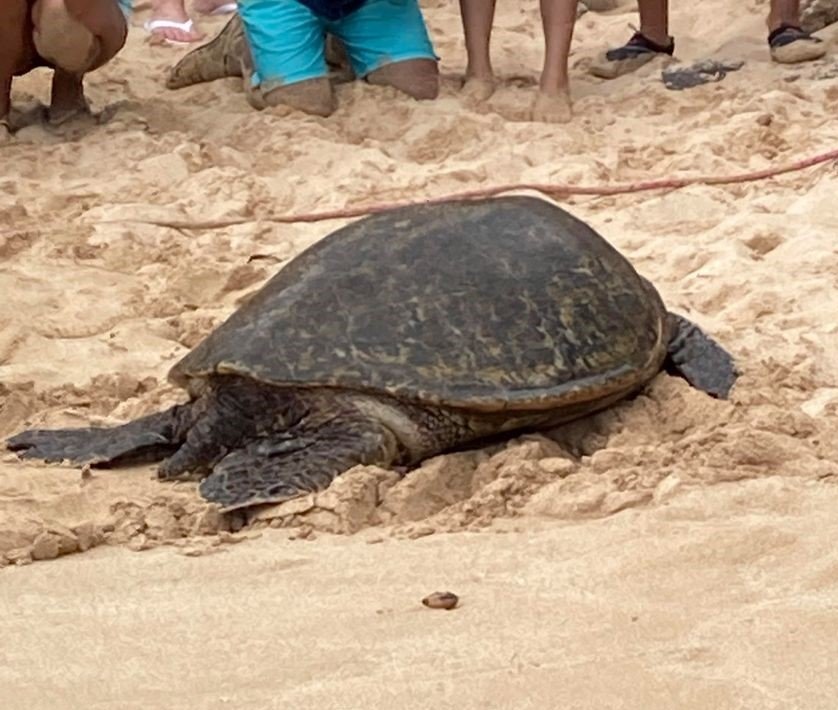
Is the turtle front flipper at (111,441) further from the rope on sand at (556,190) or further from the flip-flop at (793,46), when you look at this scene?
the flip-flop at (793,46)

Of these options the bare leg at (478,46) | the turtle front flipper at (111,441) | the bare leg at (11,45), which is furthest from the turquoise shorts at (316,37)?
the turtle front flipper at (111,441)

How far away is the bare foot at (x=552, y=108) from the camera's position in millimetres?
4562

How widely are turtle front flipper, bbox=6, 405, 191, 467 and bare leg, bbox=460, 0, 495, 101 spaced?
2493 millimetres

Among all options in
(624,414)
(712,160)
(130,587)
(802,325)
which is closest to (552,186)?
(712,160)

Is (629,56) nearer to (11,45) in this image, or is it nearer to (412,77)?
(412,77)

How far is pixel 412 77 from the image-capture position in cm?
490

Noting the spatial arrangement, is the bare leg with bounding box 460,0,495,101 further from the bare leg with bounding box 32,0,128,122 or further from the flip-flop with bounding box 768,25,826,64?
the bare leg with bounding box 32,0,128,122

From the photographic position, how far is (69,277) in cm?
357

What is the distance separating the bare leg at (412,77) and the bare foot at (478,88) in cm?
10

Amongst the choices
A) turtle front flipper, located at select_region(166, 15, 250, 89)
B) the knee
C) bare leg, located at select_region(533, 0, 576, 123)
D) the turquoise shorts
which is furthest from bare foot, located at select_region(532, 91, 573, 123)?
turtle front flipper, located at select_region(166, 15, 250, 89)

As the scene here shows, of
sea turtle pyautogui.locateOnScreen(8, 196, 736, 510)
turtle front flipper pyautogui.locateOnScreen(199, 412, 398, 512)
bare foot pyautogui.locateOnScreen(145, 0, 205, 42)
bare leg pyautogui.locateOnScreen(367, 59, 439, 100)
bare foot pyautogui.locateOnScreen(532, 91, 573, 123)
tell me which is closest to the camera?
turtle front flipper pyautogui.locateOnScreen(199, 412, 398, 512)

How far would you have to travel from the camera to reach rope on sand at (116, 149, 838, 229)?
3848 millimetres

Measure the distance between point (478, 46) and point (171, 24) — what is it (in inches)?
71.4

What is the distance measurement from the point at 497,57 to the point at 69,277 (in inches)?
96.8
